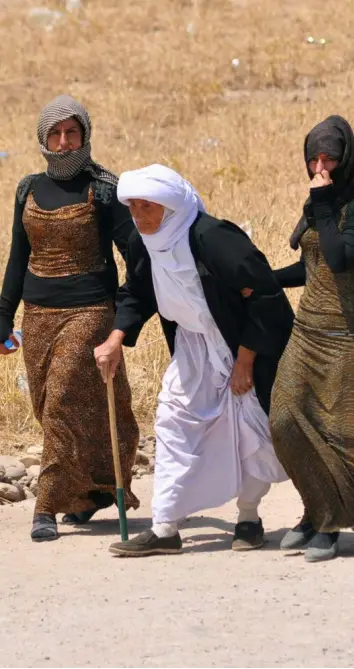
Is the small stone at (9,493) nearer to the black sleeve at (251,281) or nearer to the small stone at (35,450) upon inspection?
the small stone at (35,450)

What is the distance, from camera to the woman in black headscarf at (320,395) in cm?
552

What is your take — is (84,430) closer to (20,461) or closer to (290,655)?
(20,461)

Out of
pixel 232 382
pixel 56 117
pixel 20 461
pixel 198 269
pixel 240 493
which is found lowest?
pixel 20 461

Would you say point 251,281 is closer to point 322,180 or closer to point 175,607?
point 322,180

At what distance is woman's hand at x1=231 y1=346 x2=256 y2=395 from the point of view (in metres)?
5.71

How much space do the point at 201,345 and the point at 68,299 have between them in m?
0.81

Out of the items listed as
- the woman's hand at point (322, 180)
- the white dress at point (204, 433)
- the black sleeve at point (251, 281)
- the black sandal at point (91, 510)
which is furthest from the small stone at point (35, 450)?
the woman's hand at point (322, 180)

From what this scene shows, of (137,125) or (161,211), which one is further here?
(137,125)

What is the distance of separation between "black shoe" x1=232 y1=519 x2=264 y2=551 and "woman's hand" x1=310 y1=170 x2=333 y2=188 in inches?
56.0

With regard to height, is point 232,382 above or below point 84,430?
above

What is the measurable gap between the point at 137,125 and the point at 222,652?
14597mm

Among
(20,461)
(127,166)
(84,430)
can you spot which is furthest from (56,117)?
(127,166)

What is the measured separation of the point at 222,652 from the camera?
4.43m

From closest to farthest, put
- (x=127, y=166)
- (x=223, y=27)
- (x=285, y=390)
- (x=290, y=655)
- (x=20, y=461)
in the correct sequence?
(x=290, y=655)
(x=285, y=390)
(x=20, y=461)
(x=127, y=166)
(x=223, y=27)
